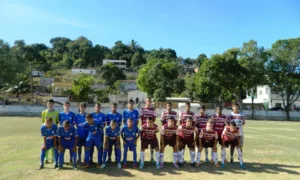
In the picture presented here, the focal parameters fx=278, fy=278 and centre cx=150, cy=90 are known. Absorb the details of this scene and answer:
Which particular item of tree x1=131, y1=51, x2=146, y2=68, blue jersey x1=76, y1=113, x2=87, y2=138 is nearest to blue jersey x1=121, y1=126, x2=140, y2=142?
blue jersey x1=76, y1=113, x2=87, y2=138

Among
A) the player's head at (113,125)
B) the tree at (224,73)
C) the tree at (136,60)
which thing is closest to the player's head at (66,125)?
the player's head at (113,125)

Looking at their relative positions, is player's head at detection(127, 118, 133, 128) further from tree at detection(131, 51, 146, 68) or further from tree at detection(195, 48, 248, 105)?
tree at detection(131, 51, 146, 68)

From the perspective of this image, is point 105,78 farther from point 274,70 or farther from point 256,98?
point 274,70

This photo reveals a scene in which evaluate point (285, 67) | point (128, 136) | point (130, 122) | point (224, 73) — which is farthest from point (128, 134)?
point (285, 67)

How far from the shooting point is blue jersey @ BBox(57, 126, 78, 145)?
8.09 meters

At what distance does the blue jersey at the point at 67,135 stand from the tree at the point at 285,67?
121ft

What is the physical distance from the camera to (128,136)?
8.39 meters

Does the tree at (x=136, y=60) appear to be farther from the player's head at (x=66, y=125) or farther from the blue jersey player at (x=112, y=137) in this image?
the player's head at (x=66, y=125)

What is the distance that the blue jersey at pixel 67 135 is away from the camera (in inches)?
319

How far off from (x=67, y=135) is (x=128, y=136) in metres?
1.78

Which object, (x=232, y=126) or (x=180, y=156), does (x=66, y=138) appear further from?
(x=232, y=126)

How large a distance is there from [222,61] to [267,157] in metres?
29.1

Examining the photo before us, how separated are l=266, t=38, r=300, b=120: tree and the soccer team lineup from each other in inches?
1328

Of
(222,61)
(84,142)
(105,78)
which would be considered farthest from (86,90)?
(84,142)
